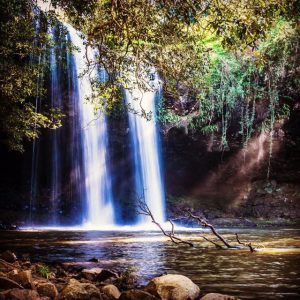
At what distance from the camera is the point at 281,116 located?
72.6 feet

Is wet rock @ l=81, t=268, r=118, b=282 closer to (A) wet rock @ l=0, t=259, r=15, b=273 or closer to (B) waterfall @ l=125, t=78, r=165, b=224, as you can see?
(A) wet rock @ l=0, t=259, r=15, b=273

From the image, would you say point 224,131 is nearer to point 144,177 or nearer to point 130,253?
point 144,177

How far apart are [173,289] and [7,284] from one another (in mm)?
2147

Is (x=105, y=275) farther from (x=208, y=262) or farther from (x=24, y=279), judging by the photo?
(x=208, y=262)

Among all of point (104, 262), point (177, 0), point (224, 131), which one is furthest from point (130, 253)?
point (224, 131)

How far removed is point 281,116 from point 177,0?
1693 cm

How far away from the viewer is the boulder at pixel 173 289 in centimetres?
542

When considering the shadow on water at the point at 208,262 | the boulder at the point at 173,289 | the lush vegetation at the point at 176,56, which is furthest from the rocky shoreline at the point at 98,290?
the lush vegetation at the point at 176,56

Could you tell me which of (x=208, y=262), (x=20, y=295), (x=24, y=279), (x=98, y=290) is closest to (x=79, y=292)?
(x=98, y=290)

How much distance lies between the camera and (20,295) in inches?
198

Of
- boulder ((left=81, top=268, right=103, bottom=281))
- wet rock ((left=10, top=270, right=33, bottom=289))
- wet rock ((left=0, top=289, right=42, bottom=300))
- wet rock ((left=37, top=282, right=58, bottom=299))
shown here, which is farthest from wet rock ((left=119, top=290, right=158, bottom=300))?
boulder ((left=81, top=268, right=103, bottom=281))

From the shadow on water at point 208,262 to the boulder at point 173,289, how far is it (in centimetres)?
60

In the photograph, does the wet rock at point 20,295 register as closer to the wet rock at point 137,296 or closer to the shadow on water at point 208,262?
the wet rock at point 137,296

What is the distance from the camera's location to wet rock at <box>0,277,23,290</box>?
551cm
